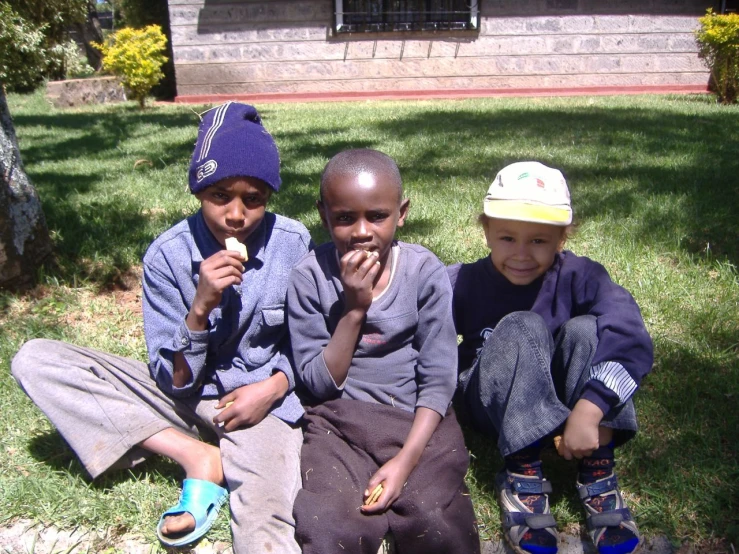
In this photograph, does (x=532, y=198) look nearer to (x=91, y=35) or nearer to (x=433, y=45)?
(x=433, y=45)

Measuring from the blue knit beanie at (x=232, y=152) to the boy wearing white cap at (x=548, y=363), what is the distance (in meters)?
0.75

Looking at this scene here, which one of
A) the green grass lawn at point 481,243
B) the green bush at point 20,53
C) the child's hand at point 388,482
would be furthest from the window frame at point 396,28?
the child's hand at point 388,482

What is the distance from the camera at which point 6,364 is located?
3.08 metres

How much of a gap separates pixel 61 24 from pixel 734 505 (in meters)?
15.6

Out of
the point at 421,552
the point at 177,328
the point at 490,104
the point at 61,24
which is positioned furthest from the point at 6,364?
the point at 61,24

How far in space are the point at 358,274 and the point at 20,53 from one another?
14.0 m

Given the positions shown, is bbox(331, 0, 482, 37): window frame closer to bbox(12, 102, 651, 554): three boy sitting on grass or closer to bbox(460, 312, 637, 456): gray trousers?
bbox(12, 102, 651, 554): three boy sitting on grass

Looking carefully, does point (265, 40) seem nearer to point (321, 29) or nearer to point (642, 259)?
point (321, 29)

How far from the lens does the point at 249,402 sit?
7.57 feet

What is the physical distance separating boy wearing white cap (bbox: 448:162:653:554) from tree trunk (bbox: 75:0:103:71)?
17.6m

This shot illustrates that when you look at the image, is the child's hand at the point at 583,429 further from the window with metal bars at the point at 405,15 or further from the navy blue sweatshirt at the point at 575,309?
the window with metal bars at the point at 405,15

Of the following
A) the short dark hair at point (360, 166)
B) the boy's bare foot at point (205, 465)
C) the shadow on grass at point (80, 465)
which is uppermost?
the short dark hair at point (360, 166)

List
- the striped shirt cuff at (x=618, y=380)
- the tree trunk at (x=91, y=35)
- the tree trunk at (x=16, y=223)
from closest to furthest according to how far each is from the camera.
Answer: the striped shirt cuff at (x=618, y=380) < the tree trunk at (x=16, y=223) < the tree trunk at (x=91, y=35)

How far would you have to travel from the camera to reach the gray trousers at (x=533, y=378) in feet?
7.10
